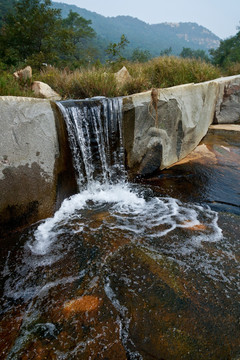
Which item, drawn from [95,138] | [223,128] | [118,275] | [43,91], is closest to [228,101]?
[223,128]

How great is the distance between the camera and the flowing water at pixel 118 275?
53.6 inches

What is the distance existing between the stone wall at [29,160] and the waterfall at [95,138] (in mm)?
227

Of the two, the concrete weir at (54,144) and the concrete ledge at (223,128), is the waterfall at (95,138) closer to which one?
the concrete weir at (54,144)

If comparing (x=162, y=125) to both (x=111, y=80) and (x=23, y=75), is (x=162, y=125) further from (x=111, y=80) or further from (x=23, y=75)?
(x=23, y=75)

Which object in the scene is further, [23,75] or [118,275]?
[23,75]

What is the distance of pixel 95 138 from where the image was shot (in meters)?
3.41

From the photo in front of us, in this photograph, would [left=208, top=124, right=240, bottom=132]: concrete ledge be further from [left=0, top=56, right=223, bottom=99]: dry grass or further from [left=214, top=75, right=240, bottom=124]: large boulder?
[left=0, top=56, right=223, bottom=99]: dry grass

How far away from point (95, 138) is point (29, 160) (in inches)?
45.4

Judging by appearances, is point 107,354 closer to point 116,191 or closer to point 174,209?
point 174,209

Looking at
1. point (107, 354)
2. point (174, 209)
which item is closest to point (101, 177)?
point (174, 209)

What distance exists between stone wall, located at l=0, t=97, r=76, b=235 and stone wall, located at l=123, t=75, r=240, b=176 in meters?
1.26

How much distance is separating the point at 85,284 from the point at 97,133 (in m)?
2.27

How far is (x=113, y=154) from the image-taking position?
3.67 m

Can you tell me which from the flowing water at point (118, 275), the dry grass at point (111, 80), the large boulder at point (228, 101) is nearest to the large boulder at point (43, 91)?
the dry grass at point (111, 80)
